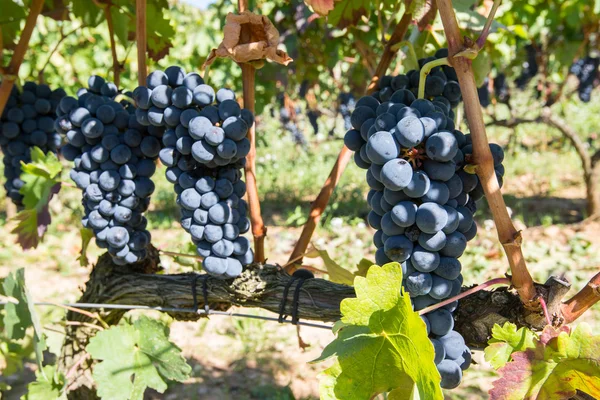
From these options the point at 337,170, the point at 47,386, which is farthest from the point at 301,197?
the point at 47,386

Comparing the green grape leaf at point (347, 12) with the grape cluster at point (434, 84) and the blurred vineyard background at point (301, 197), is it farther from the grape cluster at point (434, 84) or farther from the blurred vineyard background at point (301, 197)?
the grape cluster at point (434, 84)

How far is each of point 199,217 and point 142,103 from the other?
281 mm

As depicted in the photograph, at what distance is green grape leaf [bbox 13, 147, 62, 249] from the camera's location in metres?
1.53

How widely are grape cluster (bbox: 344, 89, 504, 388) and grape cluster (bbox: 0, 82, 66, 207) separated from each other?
1.17 meters

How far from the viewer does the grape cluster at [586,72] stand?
582 centimetres

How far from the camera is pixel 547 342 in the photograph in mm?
877

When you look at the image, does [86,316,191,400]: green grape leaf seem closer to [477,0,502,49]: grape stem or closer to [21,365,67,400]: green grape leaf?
[21,365,67,400]: green grape leaf

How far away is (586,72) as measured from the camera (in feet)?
19.5

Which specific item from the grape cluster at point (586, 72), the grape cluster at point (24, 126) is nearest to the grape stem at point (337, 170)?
the grape cluster at point (24, 126)

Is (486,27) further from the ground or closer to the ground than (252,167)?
further from the ground

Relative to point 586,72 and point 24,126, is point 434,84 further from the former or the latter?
point 586,72

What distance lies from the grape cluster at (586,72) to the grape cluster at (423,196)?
18.6 feet

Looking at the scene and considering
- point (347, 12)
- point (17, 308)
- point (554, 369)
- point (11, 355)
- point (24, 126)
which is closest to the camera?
point (554, 369)

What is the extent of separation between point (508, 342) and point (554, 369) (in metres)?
0.08
